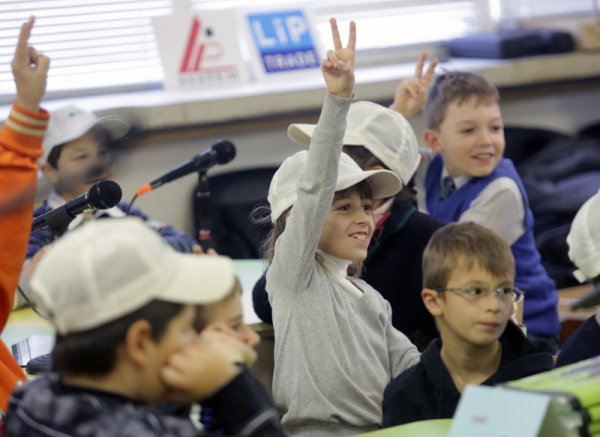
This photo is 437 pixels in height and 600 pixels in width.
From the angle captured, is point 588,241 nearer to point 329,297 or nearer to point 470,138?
point 329,297

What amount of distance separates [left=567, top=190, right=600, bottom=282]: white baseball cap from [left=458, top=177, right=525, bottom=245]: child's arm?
2.40 ft

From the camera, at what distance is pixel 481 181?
10.7 feet

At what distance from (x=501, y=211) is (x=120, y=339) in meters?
1.99

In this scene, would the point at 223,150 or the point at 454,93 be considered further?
the point at 454,93

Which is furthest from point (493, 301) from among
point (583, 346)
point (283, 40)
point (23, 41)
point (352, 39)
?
point (283, 40)

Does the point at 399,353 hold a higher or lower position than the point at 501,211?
higher

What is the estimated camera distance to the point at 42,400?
1.35 metres

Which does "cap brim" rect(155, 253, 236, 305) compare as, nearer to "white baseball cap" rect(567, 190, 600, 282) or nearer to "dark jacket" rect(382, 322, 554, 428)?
"dark jacket" rect(382, 322, 554, 428)

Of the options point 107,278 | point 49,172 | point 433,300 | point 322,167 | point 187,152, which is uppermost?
point 107,278

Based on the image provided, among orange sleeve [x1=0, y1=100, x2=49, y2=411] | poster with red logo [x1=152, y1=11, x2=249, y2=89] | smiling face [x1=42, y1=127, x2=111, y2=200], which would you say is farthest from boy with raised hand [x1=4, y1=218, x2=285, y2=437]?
poster with red logo [x1=152, y1=11, x2=249, y2=89]

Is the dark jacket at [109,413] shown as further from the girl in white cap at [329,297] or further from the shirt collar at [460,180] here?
the shirt collar at [460,180]

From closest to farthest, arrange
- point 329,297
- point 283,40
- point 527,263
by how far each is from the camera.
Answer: point 329,297
point 527,263
point 283,40

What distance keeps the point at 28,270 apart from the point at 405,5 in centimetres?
292

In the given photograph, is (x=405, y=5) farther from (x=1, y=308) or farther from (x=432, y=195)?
(x=1, y=308)
